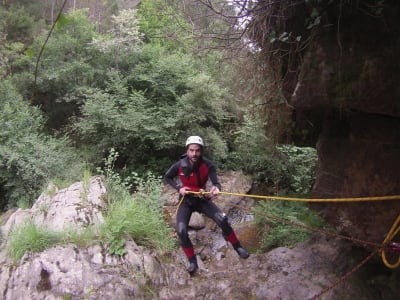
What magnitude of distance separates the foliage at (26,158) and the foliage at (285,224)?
5712 mm

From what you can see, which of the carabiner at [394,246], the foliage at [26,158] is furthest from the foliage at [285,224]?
the foliage at [26,158]

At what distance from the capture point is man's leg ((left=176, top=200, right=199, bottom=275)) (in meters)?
5.44

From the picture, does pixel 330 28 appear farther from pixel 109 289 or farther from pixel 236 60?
pixel 109 289

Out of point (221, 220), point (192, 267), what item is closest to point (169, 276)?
point (192, 267)

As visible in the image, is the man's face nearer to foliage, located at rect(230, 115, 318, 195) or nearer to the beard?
the beard

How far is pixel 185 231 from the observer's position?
5426 millimetres

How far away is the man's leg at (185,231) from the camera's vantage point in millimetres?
5438

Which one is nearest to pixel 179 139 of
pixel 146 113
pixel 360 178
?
pixel 146 113

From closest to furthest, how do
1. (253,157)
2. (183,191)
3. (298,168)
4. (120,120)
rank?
(183,191) → (298,168) → (120,120) → (253,157)

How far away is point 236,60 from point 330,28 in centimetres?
169

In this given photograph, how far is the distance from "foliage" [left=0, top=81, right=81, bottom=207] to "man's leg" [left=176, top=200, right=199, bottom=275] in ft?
19.9

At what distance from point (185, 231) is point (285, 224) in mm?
3348

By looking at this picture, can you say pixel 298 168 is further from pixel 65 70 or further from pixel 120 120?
pixel 65 70

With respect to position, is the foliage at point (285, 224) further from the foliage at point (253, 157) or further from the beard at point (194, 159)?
the foliage at point (253, 157)
